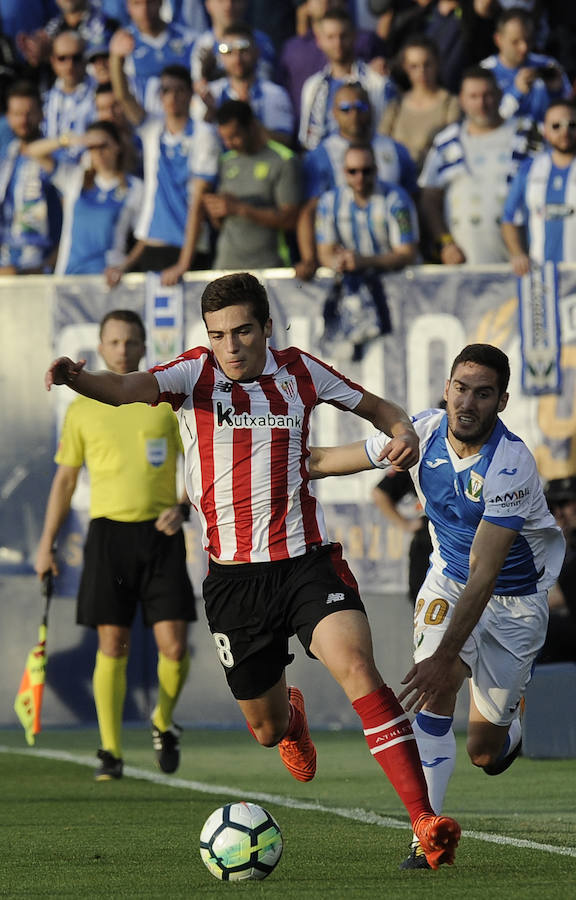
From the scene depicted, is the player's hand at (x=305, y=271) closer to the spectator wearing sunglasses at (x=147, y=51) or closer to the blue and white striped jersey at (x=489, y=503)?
the spectator wearing sunglasses at (x=147, y=51)

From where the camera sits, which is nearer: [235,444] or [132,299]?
[235,444]

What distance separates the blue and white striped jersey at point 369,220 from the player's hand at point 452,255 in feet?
0.80

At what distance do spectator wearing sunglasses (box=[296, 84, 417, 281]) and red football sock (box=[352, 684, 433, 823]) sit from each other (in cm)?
661

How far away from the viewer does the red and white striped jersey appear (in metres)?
6.04

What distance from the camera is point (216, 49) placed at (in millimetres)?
13180

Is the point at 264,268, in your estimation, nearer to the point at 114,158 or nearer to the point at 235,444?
the point at 114,158

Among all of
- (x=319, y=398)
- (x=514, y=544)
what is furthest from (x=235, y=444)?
(x=514, y=544)

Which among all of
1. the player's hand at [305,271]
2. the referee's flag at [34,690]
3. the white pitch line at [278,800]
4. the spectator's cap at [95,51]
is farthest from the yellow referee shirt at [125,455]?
the spectator's cap at [95,51]

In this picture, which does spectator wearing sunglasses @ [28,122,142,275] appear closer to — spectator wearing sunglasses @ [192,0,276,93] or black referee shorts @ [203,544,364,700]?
spectator wearing sunglasses @ [192,0,276,93]

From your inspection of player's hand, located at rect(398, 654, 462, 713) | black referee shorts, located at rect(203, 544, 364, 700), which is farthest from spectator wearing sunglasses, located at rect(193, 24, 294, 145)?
player's hand, located at rect(398, 654, 462, 713)

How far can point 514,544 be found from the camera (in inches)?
257

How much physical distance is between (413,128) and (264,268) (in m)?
1.80

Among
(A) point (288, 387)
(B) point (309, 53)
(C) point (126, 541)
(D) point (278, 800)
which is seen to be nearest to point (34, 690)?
(C) point (126, 541)

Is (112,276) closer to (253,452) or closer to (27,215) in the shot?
(27,215)
